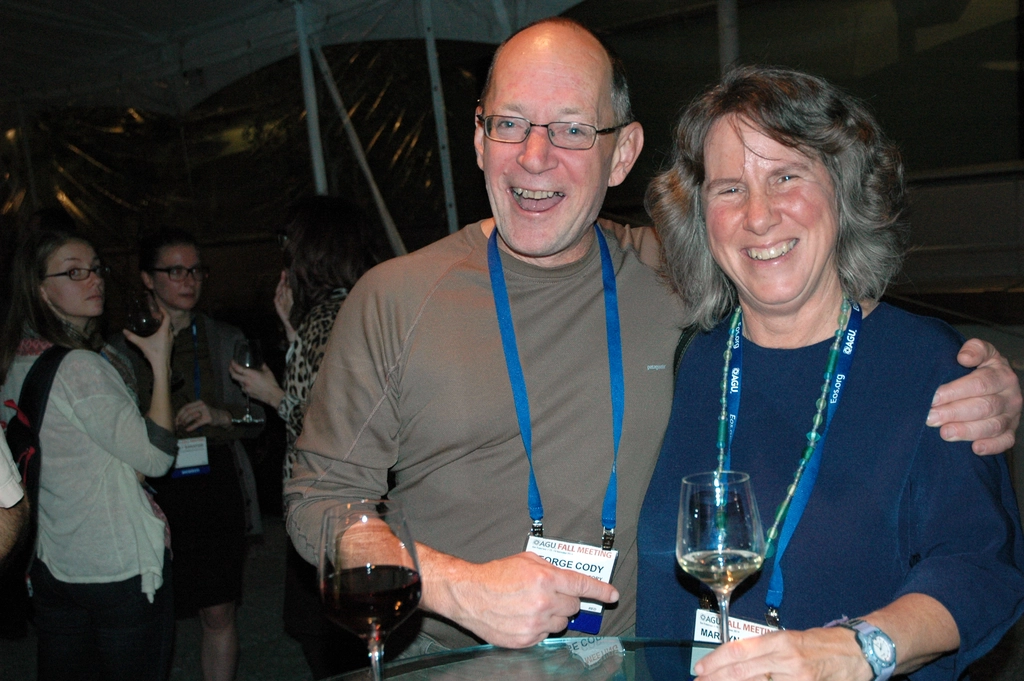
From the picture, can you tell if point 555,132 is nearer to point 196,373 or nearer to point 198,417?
point 198,417

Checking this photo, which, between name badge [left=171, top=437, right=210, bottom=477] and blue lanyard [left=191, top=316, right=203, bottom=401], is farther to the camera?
blue lanyard [left=191, top=316, right=203, bottom=401]

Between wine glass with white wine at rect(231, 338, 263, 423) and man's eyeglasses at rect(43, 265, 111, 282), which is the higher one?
man's eyeglasses at rect(43, 265, 111, 282)

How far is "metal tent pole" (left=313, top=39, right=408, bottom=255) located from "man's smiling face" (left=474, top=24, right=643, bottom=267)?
3565 millimetres

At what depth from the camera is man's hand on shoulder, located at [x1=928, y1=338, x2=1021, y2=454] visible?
4.66 feet

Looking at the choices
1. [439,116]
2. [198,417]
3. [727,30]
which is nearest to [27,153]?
[439,116]

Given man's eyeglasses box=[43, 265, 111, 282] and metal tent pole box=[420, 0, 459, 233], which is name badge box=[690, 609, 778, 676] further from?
metal tent pole box=[420, 0, 459, 233]

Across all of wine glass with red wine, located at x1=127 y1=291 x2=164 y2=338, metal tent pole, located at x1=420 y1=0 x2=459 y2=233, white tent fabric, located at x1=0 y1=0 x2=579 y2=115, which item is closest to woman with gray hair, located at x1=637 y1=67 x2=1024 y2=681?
wine glass with red wine, located at x1=127 y1=291 x2=164 y2=338

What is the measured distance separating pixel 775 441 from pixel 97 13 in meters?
5.70

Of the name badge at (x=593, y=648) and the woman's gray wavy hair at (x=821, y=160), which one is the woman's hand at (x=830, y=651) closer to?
the name badge at (x=593, y=648)

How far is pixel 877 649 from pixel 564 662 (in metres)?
0.60

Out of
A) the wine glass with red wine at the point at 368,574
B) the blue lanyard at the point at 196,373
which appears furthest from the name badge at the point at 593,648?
the blue lanyard at the point at 196,373

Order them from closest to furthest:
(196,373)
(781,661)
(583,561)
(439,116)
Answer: (781,661)
(583,561)
(196,373)
(439,116)

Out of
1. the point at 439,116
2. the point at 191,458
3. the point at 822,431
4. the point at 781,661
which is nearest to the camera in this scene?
the point at 781,661

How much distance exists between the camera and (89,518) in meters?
2.94
